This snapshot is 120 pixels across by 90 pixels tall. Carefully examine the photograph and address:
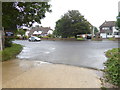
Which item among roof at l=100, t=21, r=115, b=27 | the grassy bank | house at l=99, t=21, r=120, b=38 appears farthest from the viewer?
roof at l=100, t=21, r=115, b=27

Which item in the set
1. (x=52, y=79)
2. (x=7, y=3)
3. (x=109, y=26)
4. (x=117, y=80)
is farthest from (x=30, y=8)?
→ (x=109, y=26)

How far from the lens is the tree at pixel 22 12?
785 cm

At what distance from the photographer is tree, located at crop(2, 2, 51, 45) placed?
7.85m

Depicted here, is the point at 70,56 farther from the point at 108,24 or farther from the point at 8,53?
the point at 108,24

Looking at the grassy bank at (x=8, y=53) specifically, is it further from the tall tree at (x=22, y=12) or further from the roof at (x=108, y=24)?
the roof at (x=108, y=24)

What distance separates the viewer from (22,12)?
9.07 metres

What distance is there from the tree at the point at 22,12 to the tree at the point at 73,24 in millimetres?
22724

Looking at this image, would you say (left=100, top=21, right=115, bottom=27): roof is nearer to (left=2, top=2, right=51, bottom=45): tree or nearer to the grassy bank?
the grassy bank

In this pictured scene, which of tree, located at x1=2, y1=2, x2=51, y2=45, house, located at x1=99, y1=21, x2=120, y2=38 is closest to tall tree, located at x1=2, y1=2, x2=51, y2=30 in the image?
tree, located at x1=2, y1=2, x2=51, y2=45

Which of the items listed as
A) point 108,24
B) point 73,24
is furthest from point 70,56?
point 108,24

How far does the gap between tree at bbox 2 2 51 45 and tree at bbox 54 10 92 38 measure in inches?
895

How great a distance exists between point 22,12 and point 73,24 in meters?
24.4

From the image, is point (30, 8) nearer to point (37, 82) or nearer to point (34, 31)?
point (37, 82)

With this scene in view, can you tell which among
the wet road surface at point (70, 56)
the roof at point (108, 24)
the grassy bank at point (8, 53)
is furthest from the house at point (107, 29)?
the grassy bank at point (8, 53)
